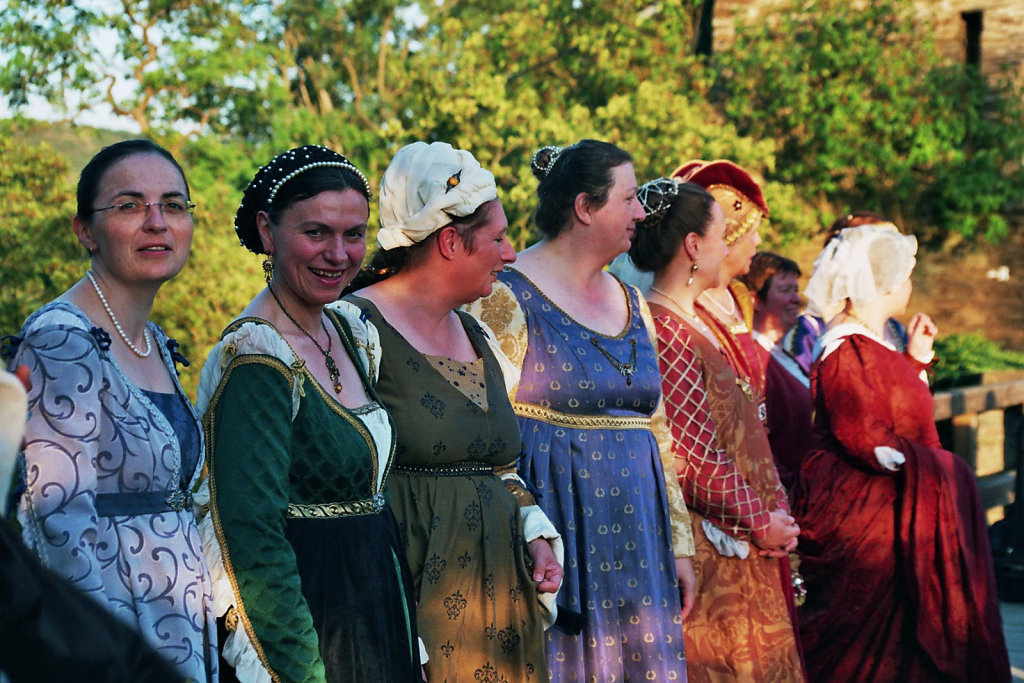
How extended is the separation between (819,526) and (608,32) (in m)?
15.2

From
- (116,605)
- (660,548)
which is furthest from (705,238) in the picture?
(116,605)

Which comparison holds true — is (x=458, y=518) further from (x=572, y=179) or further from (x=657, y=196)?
(x=657, y=196)

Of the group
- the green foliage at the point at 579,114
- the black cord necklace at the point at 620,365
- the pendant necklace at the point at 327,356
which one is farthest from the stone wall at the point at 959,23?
the pendant necklace at the point at 327,356

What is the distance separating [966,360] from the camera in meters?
13.5

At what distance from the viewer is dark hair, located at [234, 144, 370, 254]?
2801mm

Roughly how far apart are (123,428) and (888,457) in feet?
12.0

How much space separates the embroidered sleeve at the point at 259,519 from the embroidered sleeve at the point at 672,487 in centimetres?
178

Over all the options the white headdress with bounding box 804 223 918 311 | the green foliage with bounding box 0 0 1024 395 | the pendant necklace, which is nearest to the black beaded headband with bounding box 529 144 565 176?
the pendant necklace

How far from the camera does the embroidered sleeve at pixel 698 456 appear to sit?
4.35m

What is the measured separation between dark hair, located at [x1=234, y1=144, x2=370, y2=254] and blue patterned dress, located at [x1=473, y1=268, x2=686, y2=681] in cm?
103

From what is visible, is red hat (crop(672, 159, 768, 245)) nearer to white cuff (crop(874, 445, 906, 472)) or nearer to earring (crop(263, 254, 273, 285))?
white cuff (crop(874, 445, 906, 472))

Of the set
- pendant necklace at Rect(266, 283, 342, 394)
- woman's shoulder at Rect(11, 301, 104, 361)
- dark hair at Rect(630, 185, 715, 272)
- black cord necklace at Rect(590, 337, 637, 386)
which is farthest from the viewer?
dark hair at Rect(630, 185, 715, 272)

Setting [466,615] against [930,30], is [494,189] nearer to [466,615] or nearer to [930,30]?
[466,615]

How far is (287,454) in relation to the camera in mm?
2545
